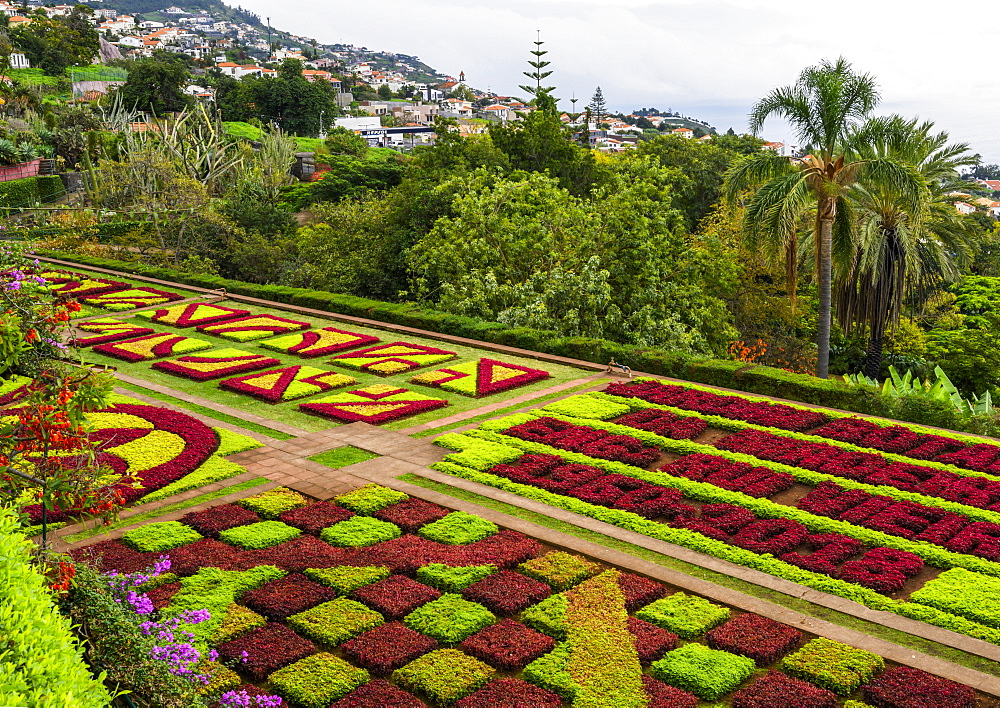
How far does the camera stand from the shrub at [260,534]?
9484 mm

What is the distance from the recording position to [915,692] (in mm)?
6867


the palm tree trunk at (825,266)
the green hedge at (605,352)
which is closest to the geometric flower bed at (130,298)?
the green hedge at (605,352)

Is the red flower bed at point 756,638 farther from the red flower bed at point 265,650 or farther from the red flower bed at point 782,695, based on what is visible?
the red flower bed at point 265,650

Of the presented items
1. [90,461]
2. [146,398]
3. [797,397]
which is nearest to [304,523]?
[90,461]

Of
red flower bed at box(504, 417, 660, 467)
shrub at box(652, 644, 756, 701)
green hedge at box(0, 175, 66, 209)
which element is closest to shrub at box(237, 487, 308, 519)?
red flower bed at box(504, 417, 660, 467)

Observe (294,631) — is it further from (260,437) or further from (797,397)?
(797,397)

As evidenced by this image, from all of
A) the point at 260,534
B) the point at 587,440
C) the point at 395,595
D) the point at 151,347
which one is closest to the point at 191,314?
the point at 151,347

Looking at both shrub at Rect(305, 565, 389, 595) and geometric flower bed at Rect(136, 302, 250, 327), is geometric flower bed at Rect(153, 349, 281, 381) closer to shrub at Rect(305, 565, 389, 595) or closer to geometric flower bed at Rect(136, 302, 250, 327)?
geometric flower bed at Rect(136, 302, 250, 327)

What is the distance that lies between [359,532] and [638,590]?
3.19 m

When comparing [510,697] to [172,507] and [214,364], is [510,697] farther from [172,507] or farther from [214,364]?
[214,364]

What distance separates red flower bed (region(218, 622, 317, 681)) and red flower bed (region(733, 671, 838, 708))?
11.7ft

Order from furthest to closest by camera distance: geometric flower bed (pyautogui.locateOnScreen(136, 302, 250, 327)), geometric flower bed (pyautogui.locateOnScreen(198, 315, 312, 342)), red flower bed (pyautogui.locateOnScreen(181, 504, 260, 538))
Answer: geometric flower bed (pyautogui.locateOnScreen(136, 302, 250, 327)) → geometric flower bed (pyautogui.locateOnScreen(198, 315, 312, 342)) → red flower bed (pyautogui.locateOnScreen(181, 504, 260, 538))

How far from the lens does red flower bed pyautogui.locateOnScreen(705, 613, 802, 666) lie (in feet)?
24.5

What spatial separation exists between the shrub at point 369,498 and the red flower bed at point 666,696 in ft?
14.4
